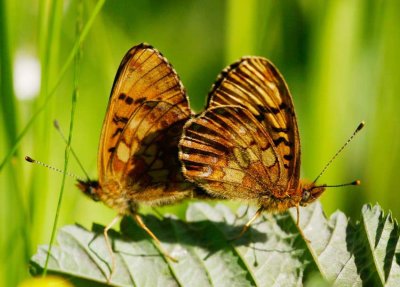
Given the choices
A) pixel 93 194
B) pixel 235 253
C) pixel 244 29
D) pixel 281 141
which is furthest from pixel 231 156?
pixel 244 29

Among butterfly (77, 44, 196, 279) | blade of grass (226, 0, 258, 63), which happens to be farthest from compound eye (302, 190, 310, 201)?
blade of grass (226, 0, 258, 63)

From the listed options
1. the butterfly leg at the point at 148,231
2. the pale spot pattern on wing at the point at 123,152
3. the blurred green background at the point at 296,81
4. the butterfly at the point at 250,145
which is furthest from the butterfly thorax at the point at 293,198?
the blurred green background at the point at 296,81

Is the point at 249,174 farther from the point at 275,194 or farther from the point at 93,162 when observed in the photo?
the point at 93,162

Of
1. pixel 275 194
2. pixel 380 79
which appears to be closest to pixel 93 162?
pixel 275 194

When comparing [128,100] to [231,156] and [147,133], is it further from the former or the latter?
[231,156]

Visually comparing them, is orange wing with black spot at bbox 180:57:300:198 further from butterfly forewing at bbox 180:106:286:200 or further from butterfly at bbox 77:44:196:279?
butterfly at bbox 77:44:196:279

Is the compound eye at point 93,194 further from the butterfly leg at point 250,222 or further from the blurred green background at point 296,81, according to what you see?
the butterfly leg at point 250,222
